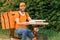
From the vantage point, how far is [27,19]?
907 centimetres

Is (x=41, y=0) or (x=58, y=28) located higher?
(x=41, y=0)

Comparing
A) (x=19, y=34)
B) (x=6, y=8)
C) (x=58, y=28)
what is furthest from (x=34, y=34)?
(x=6, y=8)

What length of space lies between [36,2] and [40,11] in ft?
1.56

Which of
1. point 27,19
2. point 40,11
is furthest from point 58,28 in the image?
point 27,19

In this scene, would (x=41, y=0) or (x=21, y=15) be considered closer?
(x=21, y=15)

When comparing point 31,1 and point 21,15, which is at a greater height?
point 21,15

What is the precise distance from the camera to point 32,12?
581 inches

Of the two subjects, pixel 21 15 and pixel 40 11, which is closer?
pixel 21 15

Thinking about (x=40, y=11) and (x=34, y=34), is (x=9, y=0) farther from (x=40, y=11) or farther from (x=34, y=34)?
(x=34, y=34)

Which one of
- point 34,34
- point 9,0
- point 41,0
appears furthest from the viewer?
point 9,0

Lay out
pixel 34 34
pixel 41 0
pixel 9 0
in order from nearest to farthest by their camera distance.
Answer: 1. pixel 34 34
2. pixel 41 0
3. pixel 9 0

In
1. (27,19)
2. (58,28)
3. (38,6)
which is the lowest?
(58,28)

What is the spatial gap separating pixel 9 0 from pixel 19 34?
692 cm

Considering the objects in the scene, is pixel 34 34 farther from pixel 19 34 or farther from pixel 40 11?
pixel 40 11
